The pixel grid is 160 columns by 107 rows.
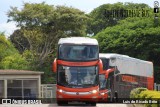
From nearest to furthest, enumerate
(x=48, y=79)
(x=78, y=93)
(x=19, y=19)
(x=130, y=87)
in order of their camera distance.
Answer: (x=78, y=93) → (x=130, y=87) → (x=48, y=79) → (x=19, y=19)

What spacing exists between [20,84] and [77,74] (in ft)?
37.8

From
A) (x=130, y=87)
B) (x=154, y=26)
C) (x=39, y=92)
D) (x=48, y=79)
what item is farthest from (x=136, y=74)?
(x=154, y=26)

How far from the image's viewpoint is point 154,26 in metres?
64.6

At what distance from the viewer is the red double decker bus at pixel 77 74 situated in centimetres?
3019

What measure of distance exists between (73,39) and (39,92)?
981cm

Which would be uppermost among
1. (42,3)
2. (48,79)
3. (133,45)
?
(42,3)

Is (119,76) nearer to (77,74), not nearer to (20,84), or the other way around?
(77,74)

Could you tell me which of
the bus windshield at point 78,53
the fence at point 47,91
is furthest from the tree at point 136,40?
the bus windshield at point 78,53

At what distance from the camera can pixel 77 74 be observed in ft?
99.5

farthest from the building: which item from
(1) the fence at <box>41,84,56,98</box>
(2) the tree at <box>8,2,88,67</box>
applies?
(2) the tree at <box>8,2,88,67</box>

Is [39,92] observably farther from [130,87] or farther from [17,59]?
[17,59]

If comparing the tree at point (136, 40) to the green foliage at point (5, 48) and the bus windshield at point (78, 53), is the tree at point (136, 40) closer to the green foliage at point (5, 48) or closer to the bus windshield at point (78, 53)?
the green foliage at point (5, 48)

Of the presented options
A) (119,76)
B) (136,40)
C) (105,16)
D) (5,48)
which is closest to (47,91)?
(119,76)

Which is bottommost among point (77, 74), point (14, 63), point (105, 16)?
point (14, 63)
